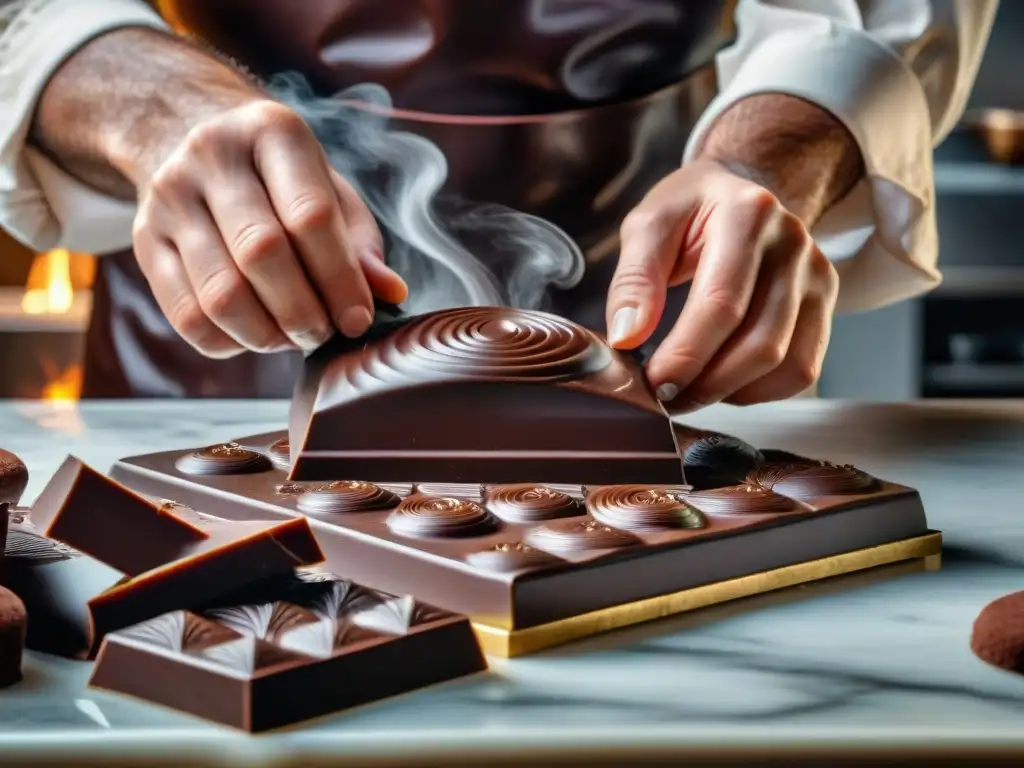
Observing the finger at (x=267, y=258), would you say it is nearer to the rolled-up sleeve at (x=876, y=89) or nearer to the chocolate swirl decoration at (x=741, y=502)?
the chocolate swirl decoration at (x=741, y=502)

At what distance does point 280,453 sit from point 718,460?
1.12 ft

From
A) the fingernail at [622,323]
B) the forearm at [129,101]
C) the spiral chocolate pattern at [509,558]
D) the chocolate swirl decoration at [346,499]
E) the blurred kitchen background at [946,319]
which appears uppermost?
the forearm at [129,101]

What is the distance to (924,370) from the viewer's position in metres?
3.82

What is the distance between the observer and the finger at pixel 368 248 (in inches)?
44.5

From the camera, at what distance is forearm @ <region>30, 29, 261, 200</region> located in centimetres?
147

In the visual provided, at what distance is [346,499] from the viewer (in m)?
0.91

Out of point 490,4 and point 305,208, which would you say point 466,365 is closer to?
point 305,208

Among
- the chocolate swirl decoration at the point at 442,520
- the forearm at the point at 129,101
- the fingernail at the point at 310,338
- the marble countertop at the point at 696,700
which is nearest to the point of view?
the marble countertop at the point at 696,700

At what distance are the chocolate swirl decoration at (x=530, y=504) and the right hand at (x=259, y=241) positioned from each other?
0.72ft

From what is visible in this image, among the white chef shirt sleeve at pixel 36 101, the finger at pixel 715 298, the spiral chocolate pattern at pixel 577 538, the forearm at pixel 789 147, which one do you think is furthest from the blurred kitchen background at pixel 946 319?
the spiral chocolate pattern at pixel 577 538

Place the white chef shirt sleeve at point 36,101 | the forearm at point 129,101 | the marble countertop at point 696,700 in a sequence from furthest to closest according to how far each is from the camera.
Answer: the white chef shirt sleeve at point 36,101, the forearm at point 129,101, the marble countertop at point 696,700

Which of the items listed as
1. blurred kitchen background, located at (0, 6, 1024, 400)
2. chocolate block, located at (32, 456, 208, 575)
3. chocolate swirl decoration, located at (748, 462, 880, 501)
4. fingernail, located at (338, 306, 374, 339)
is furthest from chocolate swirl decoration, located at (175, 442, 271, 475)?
blurred kitchen background, located at (0, 6, 1024, 400)

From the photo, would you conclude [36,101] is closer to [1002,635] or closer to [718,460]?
[718,460]

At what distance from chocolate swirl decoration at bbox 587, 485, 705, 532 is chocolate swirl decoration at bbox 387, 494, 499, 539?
0.07 meters
